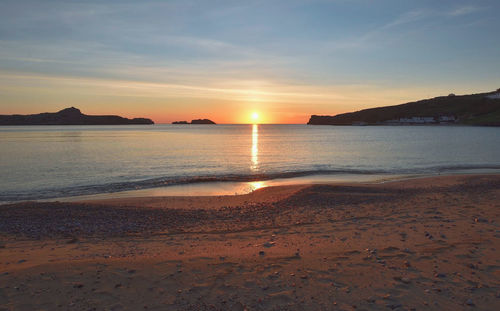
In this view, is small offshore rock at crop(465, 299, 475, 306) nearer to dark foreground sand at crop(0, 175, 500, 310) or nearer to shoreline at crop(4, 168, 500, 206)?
dark foreground sand at crop(0, 175, 500, 310)

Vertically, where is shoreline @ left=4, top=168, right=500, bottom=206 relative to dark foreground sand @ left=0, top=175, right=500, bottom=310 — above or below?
below

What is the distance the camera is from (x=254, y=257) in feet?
27.7

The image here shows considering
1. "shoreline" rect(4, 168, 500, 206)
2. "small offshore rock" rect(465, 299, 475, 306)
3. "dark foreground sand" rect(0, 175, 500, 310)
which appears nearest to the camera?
"small offshore rock" rect(465, 299, 475, 306)

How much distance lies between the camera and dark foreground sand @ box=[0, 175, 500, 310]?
20.7 feet

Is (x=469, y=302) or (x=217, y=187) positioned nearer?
(x=469, y=302)

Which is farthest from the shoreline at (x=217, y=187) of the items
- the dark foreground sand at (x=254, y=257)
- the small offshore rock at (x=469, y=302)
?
the small offshore rock at (x=469, y=302)

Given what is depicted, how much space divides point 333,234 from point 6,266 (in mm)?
9002

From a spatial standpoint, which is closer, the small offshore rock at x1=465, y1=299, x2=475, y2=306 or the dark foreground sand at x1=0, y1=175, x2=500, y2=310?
the small offshore rock at x1=465, y1=299, x2=475, y2=306

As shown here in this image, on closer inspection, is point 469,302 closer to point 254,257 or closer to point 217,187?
point 254,257

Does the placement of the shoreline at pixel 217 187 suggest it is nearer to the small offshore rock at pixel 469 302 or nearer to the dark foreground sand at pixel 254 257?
Answer: the dark foreground sand at pixel 254 257

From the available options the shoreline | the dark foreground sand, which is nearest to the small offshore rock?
the dark foreground sand

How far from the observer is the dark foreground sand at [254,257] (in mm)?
6301

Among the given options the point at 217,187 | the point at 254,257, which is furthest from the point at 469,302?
the point at 217,187

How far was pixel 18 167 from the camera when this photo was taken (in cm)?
3303
